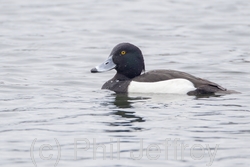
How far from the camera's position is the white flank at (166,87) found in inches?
511

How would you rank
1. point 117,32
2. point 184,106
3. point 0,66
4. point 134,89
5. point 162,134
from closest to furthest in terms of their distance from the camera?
point 162,134 < point 184,106 < point 134,89 < point 0,66 < point 117,32

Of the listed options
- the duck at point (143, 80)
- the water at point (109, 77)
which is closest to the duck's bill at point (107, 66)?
the duck at point (143, 80)

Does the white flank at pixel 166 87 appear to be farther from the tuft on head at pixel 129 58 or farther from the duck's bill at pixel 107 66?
the duck's bill at pixel 107 66

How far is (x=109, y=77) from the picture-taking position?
15.6 meters

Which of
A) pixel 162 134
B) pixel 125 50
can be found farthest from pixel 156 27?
pixel 162 134

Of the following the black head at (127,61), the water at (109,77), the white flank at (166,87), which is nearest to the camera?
the water at (109,77)

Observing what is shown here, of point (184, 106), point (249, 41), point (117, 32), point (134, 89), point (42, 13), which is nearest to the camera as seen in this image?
point (184, 106)

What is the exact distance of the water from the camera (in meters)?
9.27

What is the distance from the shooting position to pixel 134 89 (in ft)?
43.2

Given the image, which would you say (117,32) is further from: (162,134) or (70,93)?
(162,134)

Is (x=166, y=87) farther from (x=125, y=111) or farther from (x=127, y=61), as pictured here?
(x=125, y=111)

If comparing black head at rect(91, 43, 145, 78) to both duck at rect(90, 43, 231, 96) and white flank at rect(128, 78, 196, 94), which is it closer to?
duck at rect(90, 43, 231, 96)

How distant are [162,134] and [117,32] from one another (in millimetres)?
11230

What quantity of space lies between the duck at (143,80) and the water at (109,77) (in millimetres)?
232
